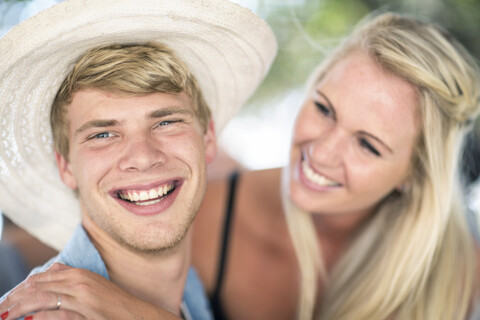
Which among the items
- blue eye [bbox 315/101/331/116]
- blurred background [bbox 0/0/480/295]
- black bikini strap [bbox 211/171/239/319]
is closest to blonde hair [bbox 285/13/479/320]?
blue eye [bbox 315/101/331/116]

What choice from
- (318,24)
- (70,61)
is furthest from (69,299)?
(318,24)

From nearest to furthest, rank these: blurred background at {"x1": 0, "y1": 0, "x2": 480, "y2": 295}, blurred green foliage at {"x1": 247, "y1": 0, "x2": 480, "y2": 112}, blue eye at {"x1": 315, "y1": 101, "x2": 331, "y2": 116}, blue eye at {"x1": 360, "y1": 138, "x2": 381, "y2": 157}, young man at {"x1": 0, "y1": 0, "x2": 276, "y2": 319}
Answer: young man at {"x1": 0, "y1": 0, "x2": 276, "y2": 319} < blue eye at {"x1": 360, "y1": 138, "x2": 381, "y2": 157} < blue eye at {"x1": 315, "y1": 101, "x2": 331, "y2": 116} < blurred background at {"x1": 0, "y1": 0, "x2": 480, "y2": 295} < blurred green foliage at {"x1": 247, "y1": 0, "x2": 480, "y2": 112}

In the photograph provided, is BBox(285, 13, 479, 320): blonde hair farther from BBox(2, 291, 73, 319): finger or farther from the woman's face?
BBox(2, 291, 73, 319): finger

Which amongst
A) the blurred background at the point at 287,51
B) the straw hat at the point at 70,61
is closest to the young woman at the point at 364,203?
the blurred background at the point at 287,51

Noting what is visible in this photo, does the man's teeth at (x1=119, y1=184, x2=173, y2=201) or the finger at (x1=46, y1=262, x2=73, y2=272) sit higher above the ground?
the man's teeth at (x1=119, y1=184, x2=173, y2=201)

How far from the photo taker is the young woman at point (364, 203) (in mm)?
2410

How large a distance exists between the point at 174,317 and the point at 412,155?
60.0 inches

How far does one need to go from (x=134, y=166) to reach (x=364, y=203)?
157 cm

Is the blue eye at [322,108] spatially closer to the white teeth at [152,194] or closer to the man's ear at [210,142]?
the man's ear at [210,142]

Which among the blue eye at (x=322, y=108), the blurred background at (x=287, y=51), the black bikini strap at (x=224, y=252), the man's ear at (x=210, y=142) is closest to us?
the man's ear at (x=210, y=142)

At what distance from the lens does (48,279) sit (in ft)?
4.95

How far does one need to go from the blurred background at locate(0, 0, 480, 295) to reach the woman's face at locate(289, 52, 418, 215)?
42 centimetres

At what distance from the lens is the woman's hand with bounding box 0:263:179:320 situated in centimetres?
138

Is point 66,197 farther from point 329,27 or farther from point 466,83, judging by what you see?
point 329,27
